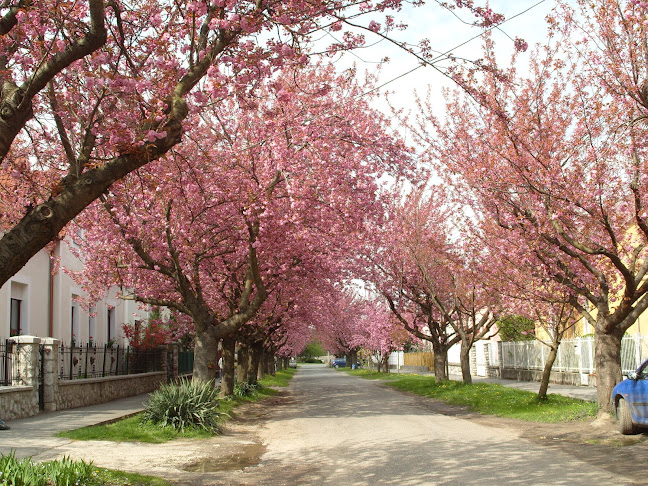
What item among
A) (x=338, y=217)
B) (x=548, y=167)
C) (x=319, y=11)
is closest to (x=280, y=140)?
(x=338, y=217)

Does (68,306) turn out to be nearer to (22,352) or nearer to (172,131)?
(22,352)

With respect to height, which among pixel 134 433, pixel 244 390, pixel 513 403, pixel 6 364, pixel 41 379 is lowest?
pixel 244 390

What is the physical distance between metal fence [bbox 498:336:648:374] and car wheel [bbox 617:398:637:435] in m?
10.3

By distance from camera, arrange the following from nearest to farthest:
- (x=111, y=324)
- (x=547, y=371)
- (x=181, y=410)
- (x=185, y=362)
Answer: (x=181, y=410) < (x=547, y=371) < (x=111, y=324) < (x=185, y=362)

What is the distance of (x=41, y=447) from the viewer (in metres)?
10.9

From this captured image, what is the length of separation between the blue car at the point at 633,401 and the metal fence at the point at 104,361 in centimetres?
1427

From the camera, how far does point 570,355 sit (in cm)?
2798

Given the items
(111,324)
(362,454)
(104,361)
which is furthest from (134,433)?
(111,324)

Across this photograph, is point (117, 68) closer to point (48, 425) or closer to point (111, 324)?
point (48, 425)

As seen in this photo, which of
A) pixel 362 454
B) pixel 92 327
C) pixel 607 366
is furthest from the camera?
pixel 92 327

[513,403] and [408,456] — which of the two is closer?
[408,456]

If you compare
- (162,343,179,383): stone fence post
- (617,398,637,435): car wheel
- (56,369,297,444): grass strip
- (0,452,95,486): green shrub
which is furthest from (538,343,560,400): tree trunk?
(162,343,179,383): stone fence post

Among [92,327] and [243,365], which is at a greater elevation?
[92,327]

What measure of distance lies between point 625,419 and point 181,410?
8921mm
